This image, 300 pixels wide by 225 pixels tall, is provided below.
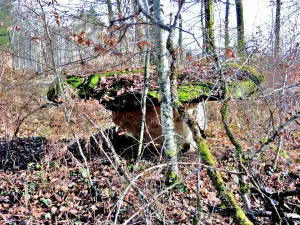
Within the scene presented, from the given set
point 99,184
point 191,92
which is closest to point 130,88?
point 191,92

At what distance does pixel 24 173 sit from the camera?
13.0 feet

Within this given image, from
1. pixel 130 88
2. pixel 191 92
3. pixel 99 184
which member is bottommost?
pixel 99 184

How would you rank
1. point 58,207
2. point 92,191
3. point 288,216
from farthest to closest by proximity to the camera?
point 92,191
point 58,207
point 288,216

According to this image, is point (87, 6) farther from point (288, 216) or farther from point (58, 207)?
point (288, 216)

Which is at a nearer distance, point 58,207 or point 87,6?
point 58,207

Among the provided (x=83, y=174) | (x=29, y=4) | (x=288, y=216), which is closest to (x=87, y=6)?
(x=29, y=4)

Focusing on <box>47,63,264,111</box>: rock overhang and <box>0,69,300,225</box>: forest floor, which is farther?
<box>47,63,264,111</box>: rock overhang

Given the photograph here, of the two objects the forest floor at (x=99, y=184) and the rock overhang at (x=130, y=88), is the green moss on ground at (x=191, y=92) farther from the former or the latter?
the forest floor at (x=99, y=184)

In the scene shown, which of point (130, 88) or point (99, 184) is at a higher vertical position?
point (130, 88)

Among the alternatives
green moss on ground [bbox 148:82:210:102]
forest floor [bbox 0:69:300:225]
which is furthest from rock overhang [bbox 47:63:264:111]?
forest floor [bbox 0:69:300:225]

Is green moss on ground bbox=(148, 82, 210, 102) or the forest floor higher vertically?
green moss on ground bbox=(148, 82, 210, 102)

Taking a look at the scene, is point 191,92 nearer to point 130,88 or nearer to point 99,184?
point 130,88

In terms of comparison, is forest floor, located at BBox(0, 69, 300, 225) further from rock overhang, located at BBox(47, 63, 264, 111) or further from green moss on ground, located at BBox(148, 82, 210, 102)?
green moss on ground, located at BBox(148, 82, 210, 102)

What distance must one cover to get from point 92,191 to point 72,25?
9.20 ft
